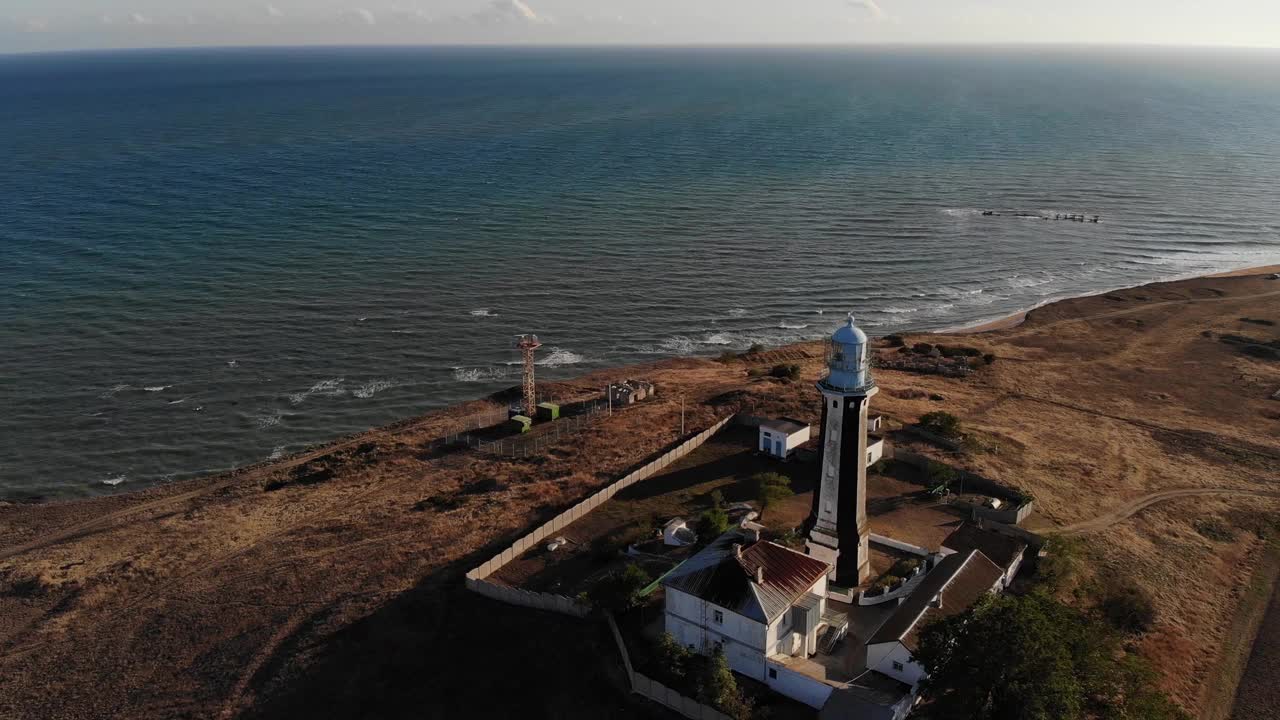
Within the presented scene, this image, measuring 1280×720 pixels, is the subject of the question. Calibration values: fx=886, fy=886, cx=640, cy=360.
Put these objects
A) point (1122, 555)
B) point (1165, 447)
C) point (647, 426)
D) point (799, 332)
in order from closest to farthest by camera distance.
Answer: point (1122, 555)
point (1165, 447)
point (647, 426)
point (799, 332)

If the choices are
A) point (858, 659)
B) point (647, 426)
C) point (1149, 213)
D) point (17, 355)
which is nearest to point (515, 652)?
point (858, 659)

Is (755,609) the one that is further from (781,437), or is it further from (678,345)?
(678,345)

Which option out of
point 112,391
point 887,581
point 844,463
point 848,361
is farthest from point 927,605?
point 112,391

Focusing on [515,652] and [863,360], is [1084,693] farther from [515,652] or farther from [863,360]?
[515,652]

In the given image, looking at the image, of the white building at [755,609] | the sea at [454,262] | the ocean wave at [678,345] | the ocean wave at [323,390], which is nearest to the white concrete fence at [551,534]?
the white building at [755,609]

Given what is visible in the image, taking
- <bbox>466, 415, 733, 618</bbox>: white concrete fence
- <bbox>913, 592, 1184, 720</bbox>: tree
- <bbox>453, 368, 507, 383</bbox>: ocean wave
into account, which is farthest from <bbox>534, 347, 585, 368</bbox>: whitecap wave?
<bbox>913, 592, 1184, 720</bbox>: tree

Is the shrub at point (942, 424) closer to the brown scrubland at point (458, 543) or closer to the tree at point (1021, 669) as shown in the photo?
the brown scrubland at point (458, 543)
